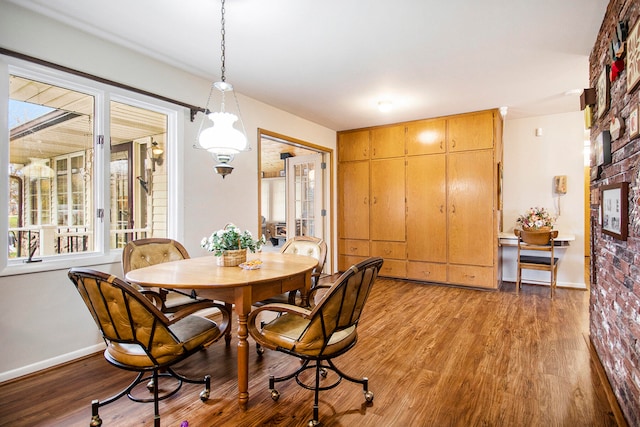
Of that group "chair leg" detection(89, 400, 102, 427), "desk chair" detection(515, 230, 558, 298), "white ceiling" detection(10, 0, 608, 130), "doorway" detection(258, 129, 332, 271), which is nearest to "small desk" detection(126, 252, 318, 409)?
"chair leg" detection(89, 400, 102, 427)

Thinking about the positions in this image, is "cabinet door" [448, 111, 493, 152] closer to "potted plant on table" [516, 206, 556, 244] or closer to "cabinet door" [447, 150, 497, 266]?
"cabinet door" [447, 150, 497, 266]

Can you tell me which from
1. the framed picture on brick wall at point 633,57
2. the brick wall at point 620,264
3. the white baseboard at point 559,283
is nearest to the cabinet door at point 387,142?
the white baseboard at point 559,283

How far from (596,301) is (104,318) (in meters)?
3.42

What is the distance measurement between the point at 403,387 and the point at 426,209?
3342mm

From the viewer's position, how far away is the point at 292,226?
614 centimetres

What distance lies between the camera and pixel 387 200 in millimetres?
5449

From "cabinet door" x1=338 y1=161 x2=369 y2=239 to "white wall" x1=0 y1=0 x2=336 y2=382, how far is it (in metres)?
2.50

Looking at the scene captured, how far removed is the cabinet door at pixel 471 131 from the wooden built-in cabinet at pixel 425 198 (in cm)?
1

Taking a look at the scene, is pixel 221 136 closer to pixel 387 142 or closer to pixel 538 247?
pixel 387 142

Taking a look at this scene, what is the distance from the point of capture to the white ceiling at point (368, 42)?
2295 mm

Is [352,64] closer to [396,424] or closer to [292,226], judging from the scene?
[396,424]

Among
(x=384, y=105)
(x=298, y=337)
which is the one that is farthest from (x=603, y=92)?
(x=298, y=337)

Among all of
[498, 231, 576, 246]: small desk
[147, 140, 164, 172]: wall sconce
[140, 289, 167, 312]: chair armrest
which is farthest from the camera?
[498, 231, 576, 246]: small desk

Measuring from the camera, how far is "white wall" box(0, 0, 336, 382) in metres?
2.24
